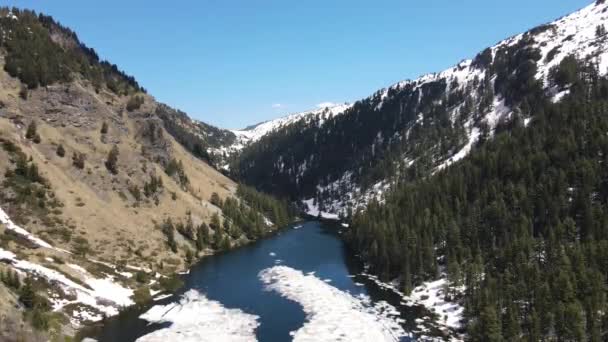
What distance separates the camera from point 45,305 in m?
69.7

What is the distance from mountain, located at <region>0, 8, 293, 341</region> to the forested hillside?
5648 centimetres

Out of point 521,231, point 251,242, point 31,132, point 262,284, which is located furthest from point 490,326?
point 31,132

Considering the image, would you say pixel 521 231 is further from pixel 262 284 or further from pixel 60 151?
pixel 60 151

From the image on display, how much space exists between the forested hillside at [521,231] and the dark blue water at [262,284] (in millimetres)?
9053

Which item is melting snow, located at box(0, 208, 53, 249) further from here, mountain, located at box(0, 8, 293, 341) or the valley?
the valley

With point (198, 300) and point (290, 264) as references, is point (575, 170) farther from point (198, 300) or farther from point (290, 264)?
point (198, 300)

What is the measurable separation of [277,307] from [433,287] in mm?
34485

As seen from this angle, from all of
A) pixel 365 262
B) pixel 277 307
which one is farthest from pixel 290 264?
pixel 277 307

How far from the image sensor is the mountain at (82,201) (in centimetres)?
7788

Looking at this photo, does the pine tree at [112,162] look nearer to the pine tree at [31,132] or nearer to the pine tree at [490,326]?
the pine tree at [31,132]

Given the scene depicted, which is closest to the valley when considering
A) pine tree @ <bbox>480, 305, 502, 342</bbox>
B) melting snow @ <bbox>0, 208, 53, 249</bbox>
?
pine tree @ <bbox>480, 305, 502, 342</bbox>

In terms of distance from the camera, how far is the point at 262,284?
10569cm

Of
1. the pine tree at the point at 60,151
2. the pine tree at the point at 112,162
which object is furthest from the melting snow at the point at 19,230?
the pine tree at the point at 112,162

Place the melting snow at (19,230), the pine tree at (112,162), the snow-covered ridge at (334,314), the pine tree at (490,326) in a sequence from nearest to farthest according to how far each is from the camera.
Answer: the pine tree at (490,326), the snow-covered ridge at (334,314), the melting snow at (19,230), the pine tree at (112,162)
